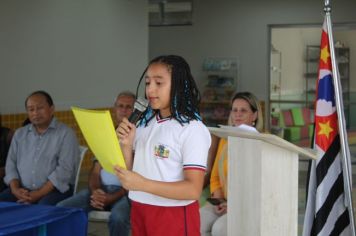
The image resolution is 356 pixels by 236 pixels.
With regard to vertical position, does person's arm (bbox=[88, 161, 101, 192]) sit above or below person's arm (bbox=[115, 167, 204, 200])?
below

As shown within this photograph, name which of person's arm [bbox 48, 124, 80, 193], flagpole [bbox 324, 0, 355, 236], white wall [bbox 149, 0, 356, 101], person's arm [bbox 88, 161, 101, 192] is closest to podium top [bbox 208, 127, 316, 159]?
flagpole [bbox 324, 0, 355, 236]

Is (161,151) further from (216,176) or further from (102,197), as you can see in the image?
(102,197)

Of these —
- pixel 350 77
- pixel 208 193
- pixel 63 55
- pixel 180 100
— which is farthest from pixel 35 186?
pixel 350 77

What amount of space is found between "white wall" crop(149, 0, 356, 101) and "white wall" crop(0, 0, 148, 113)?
2.31m

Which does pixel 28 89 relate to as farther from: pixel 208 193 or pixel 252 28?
pixel 252 28

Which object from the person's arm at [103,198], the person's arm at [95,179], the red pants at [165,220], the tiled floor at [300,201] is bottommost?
the tiled floor at [300,201]

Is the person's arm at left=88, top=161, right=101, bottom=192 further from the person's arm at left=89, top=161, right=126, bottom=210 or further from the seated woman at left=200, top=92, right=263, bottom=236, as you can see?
the seated woman at left=200, top=92, right=263, bottom=236

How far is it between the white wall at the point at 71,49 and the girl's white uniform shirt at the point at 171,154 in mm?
4336

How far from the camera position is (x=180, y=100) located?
2.04 m

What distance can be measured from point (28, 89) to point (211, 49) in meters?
4.61

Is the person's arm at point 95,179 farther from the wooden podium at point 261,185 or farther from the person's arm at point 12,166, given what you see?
the wooden podium at point 261,185

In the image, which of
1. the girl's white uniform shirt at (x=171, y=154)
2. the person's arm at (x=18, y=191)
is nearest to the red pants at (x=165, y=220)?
the girl's white uniform shirt at (x=171, y=154)

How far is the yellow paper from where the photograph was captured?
1861 millimetres

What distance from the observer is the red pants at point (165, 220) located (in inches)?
79.7
